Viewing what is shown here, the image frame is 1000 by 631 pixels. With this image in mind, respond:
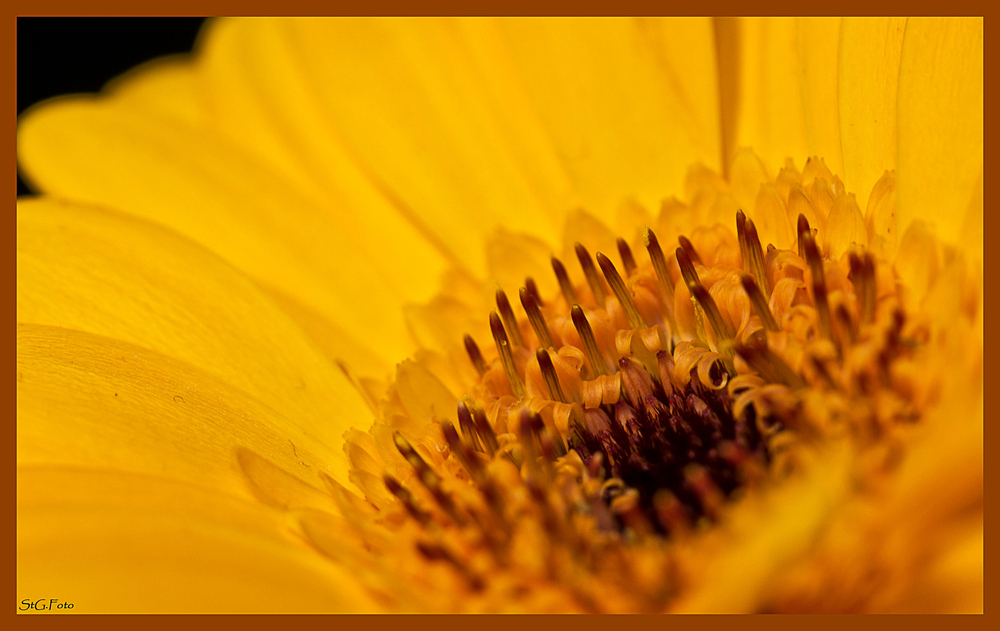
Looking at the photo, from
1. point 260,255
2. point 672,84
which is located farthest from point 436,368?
point 672,84

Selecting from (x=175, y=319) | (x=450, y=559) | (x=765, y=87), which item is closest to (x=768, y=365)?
(x=450, y=559)

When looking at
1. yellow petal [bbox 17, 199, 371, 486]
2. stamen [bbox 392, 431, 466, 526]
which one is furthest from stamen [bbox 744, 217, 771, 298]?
yellow petal [bbox 17, 199, 371, 486]

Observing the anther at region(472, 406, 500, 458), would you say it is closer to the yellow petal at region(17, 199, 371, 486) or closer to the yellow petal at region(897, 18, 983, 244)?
the yellow petal at region(17, 199, 371, 486)

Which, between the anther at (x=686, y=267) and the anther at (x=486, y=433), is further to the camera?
the anther at (x=686, y=267)

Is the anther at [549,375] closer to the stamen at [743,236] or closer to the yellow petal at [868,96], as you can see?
the stamen at [743,236]

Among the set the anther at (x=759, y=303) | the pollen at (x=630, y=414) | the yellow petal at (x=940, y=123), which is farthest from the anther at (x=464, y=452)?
the yellow petal at (x=940, y=123)

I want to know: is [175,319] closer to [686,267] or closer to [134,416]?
[134,416]

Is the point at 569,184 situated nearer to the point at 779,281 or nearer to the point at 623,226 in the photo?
the point at 623,226
